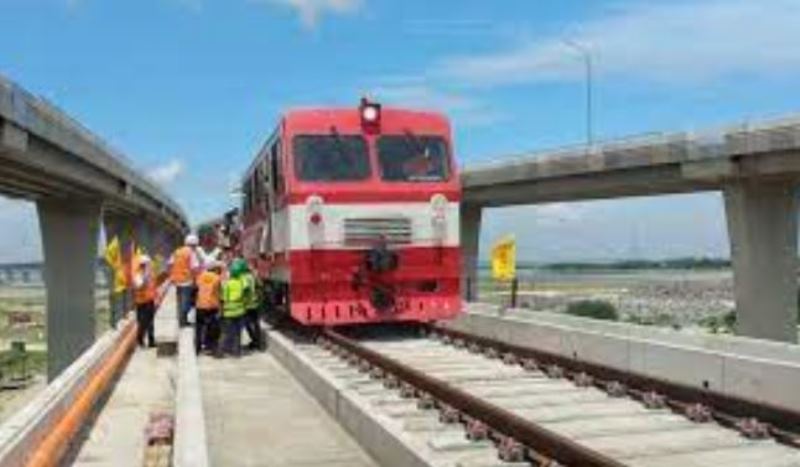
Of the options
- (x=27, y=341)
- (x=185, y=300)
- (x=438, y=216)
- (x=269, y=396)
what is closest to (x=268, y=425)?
(x=269, y=396)

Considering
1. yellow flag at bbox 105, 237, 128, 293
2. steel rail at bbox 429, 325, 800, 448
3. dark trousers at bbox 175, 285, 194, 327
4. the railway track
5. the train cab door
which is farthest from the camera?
yellow flag at bbox 105, 237, 128, 293

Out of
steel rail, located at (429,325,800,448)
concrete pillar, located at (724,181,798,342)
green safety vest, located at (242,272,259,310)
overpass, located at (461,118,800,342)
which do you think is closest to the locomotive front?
green safety vest, located at (242,272,259,310)

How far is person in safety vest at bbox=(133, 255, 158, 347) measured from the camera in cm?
2231

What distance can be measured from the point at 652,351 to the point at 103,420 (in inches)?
232

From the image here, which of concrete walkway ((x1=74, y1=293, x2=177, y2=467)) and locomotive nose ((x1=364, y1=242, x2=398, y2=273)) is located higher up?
locomotive nose ((x1=364, y1=242, x2=398, y2=273))

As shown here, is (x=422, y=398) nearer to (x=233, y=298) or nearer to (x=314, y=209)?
(x=314, y=209)

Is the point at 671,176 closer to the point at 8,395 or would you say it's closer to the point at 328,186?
the point at 328,186

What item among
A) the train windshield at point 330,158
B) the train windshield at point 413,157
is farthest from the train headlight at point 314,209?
the train windshield at point 413,157

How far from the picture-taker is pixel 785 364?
12719mm

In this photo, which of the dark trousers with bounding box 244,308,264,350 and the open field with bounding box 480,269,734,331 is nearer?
the dark trousers with bounding box 244,308,264,350

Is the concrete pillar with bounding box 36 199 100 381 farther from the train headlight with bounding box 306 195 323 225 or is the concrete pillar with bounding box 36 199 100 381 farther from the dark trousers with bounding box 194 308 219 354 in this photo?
the train headlight with bounding box 306 195 323 225

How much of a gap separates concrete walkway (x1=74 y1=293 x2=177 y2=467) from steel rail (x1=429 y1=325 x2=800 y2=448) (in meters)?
4.33

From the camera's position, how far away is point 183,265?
22.7 m

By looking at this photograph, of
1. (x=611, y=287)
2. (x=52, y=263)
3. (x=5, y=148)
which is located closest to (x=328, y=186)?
(x=5, y=148)
